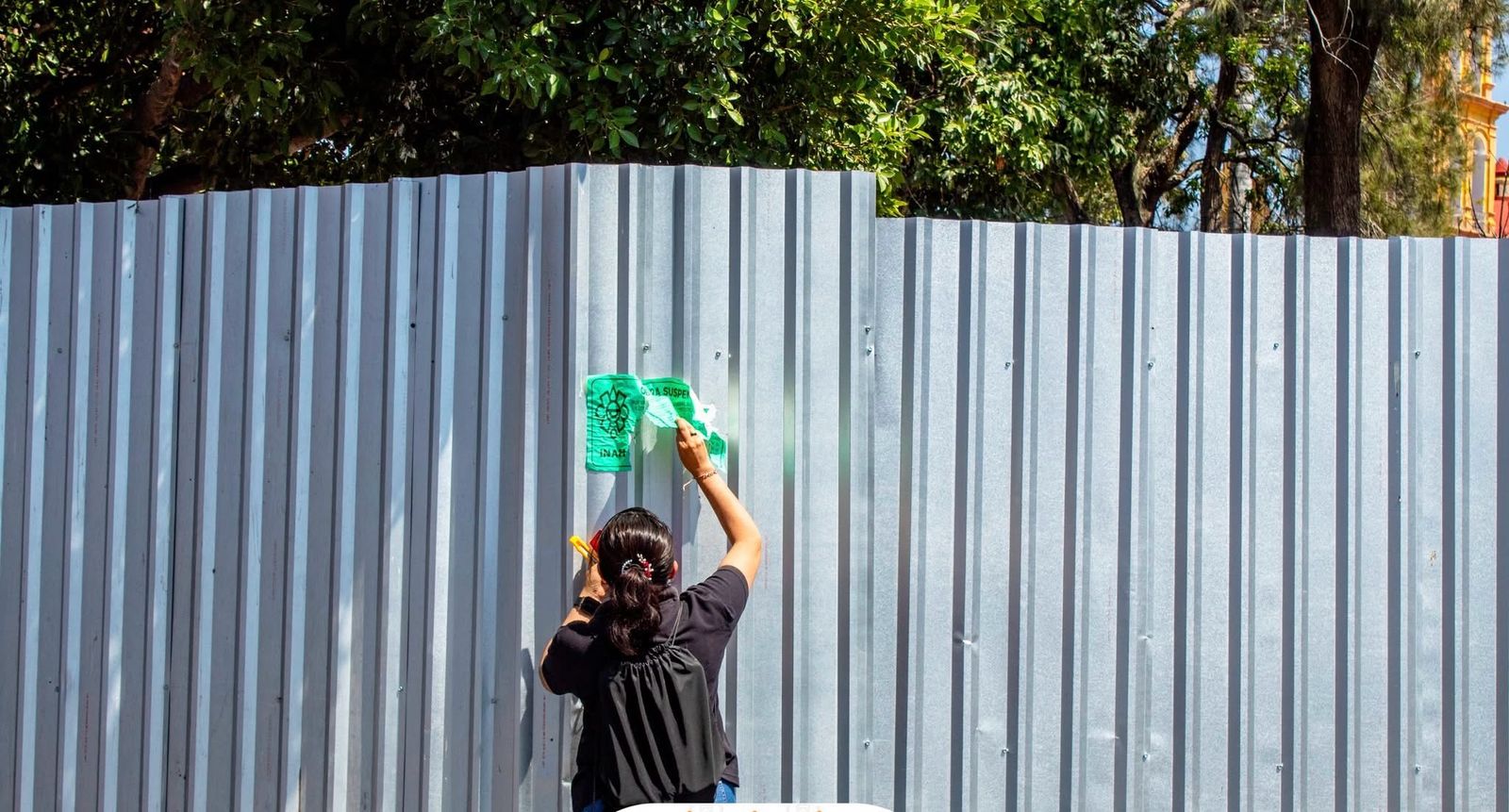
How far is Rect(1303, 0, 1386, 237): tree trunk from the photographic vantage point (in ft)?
33.8

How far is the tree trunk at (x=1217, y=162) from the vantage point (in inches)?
526

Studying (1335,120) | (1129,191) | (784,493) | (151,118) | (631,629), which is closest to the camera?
(631,629)

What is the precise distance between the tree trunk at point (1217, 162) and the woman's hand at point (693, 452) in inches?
439

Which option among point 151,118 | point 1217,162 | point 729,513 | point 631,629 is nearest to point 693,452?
point 729,513

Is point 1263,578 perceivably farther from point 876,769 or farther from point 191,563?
point 191,563

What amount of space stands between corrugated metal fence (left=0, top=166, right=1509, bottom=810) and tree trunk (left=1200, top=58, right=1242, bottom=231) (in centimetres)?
1017

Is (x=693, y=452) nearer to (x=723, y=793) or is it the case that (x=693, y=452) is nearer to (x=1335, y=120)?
(x=723, y=793)

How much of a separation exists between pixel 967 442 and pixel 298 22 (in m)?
4.13

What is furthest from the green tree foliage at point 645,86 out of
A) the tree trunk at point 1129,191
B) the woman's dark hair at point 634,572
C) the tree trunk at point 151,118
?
the woman's dark hair at point 634,572

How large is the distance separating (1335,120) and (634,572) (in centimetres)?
970

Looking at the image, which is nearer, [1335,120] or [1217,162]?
[1335,120]

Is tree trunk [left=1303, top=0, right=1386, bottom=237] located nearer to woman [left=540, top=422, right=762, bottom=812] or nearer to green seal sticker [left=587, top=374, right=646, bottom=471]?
green seal sticker [left=587, top=374, right=646, bottom=471]

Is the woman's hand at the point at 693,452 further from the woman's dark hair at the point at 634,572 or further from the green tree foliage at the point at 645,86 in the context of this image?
the green tree foliage at the point at 645,86

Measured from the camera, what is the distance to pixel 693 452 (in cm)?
311
